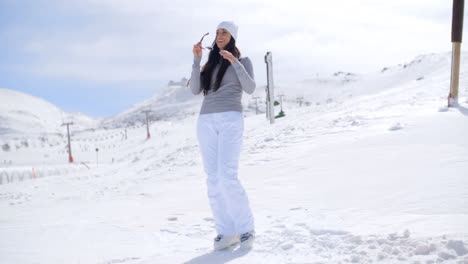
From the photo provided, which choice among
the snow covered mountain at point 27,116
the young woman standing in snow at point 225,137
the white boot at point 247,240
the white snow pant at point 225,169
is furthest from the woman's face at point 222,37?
the snow covered mountain at point 27,116

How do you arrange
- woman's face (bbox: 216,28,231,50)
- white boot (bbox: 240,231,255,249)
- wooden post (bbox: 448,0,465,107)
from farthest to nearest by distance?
wooden post (bbox: 448,0,465,107)
woman's face (bbox: 216,28,231,50)
white boot (bbox: 240,231,255,249)

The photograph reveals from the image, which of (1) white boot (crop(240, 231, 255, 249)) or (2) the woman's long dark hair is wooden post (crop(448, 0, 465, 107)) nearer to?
(2) the woman's long dark hair

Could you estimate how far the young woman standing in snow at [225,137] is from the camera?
8.41 ft

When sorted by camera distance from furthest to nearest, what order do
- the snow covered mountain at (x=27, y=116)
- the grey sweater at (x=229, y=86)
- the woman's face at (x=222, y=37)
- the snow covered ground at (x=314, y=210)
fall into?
the snow covered mountain at (x=27, y=116) → the woman's face at (x=222, y=37) → the grey sweater at (x=229, y=86) → the snow covered ground at (x=314, y=210)

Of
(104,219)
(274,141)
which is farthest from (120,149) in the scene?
Result: (104,219)

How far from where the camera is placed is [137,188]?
6.25 m

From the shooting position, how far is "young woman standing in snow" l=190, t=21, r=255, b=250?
2564mm

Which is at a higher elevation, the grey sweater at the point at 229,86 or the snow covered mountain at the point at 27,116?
the grey sweater at the point at 229,86

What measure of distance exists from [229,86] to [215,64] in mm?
265


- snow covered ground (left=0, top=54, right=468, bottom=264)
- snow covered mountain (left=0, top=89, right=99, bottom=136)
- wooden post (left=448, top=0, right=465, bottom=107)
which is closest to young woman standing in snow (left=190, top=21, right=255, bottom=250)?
snow covered ground (left=0, top=54, right=468, bottom=264)

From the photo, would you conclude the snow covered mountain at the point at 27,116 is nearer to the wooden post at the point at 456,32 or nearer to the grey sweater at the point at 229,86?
the wooden post at the point at 456,32

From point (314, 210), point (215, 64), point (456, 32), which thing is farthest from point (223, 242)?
point (456, 32)

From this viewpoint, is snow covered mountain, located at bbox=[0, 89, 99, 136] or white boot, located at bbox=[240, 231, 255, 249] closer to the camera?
white boot, located at bbox=[240, 231, 255, 249]

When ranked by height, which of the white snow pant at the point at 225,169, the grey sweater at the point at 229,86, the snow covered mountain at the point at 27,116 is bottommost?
the snow covered mountain at the point at 27,116
